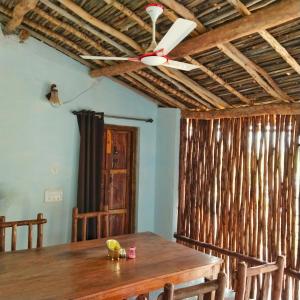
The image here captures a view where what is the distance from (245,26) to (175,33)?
2.04 ft

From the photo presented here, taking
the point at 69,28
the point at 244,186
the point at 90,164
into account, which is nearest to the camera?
the point at 69,28

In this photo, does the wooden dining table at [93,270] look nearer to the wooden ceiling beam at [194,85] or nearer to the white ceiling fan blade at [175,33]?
the white ceiling fan blade at [175,33]

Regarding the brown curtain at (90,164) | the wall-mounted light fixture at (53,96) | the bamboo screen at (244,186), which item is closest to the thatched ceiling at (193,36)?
the bamboo screen at (244,186)

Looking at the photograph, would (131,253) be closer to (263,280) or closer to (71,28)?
(263,280)

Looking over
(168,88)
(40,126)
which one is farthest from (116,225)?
(168,88)

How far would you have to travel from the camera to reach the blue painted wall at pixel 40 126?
11.8 feet

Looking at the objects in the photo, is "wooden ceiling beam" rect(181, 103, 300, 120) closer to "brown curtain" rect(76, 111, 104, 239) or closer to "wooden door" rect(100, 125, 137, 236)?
"wooden door" rect(100, 125, 137, 236)

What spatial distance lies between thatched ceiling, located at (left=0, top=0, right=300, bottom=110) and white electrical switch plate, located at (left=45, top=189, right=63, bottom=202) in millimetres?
1571

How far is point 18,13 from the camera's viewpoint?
3.01 meters

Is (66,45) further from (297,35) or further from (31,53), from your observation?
(297,35)

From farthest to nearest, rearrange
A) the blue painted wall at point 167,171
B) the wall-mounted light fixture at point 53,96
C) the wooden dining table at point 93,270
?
the blue painted wall at point 167,171 → the wall-mounted light fixture at point 53,96 → the wooden dining table at point 93,270

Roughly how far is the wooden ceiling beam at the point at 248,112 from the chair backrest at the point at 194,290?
2169 mm

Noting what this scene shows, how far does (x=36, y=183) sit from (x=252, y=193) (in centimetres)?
238

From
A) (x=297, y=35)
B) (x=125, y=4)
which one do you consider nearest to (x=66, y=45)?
(x=125, y=4)
